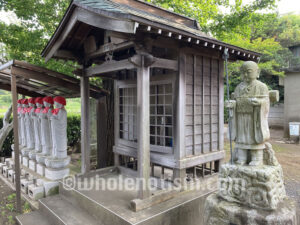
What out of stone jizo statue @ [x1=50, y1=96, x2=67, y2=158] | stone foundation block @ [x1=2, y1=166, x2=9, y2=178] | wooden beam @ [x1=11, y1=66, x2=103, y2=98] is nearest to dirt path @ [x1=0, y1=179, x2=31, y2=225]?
stone foundation block @ [x1=2, y1=166, x2=9, y2=178]

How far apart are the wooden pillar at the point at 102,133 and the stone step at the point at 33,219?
2251 millimetres

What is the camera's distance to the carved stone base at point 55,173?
218 inches

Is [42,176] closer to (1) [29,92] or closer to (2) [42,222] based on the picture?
(2) [42,222]

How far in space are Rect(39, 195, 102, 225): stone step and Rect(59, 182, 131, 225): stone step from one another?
74mm

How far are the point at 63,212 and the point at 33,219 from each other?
2.32 ft

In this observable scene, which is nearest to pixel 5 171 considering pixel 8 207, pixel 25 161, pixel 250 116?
pixel 25 161

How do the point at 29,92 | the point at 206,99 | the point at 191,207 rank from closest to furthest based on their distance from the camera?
1. the point at 191,207
2. the point at 206,99
3. the point at 29,92

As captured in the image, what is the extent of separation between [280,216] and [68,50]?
5371mm

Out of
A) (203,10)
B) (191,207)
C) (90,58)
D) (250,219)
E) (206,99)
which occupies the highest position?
(203,10)

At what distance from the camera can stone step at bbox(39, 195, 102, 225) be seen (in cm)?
399

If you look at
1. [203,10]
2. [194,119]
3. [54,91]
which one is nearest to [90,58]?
[54,91]

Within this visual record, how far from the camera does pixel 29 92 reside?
24.4 ft

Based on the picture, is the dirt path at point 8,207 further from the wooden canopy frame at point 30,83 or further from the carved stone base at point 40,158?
the carved stone base at point 40,158

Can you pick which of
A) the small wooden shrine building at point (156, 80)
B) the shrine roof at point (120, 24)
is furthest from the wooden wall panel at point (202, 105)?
the shrine roof at point (120, 24)
